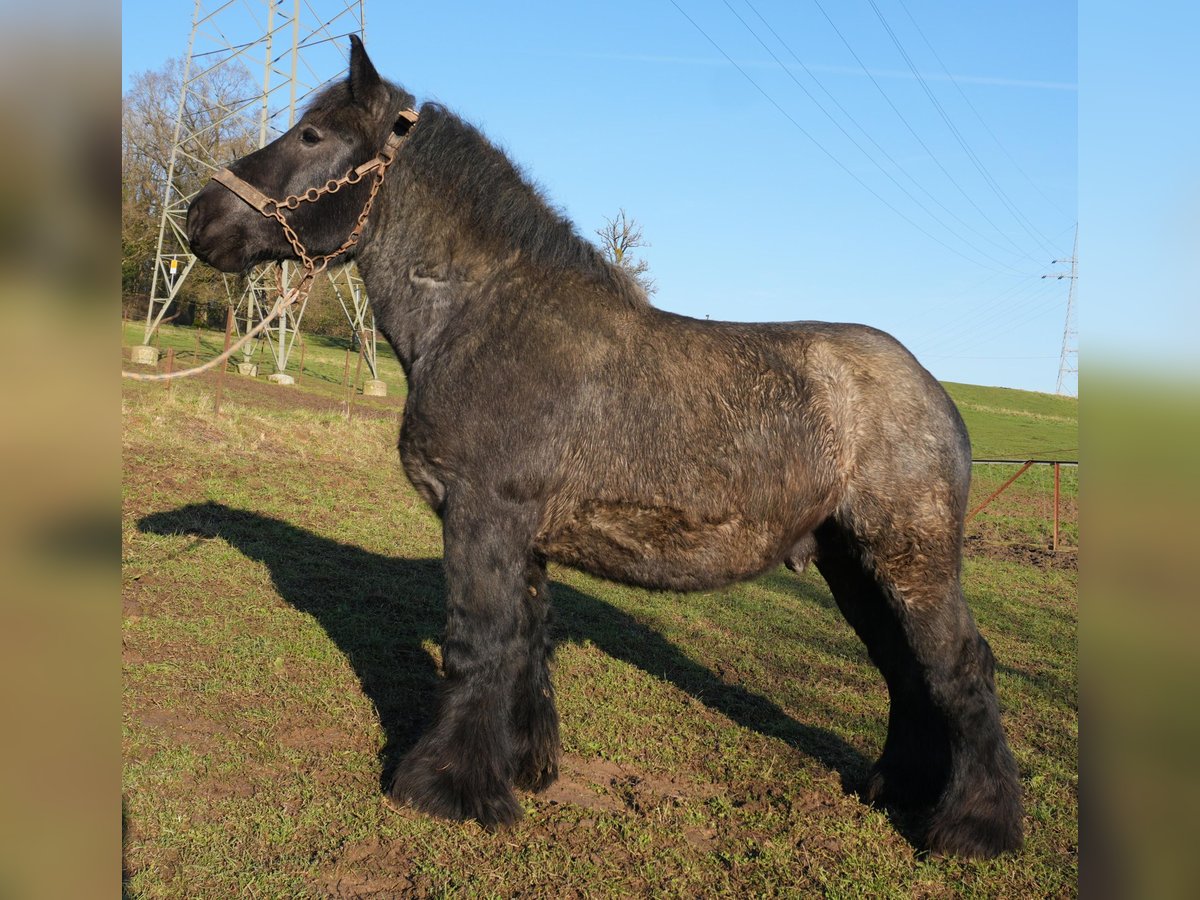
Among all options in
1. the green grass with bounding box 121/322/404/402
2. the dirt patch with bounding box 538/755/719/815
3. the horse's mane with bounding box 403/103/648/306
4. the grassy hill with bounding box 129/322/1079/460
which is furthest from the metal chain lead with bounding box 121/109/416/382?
the green grass with bounding box 121/322/404/402

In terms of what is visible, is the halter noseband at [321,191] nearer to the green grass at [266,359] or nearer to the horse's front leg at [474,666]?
the horse's front leg at [474,666]

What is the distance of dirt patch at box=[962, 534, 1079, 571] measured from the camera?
46.8ft

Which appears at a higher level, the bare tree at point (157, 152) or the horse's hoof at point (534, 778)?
the bare tree at point (157, 152)

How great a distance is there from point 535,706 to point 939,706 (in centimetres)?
224

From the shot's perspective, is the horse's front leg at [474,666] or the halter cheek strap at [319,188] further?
the halter cheek strap at [319,188]

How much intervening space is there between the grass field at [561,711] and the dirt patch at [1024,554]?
3608mm

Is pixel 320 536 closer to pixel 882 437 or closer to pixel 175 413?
pixel 175 413

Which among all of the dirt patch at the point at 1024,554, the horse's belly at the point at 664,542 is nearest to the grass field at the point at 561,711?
the horse's belly at the point at 664,542

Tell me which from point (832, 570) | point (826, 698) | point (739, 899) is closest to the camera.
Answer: point (739, 899)

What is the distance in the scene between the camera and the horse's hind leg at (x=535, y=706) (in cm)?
481

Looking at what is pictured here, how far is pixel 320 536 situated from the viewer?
10117 mm

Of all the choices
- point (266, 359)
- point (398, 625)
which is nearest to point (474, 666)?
point (398, 625)
